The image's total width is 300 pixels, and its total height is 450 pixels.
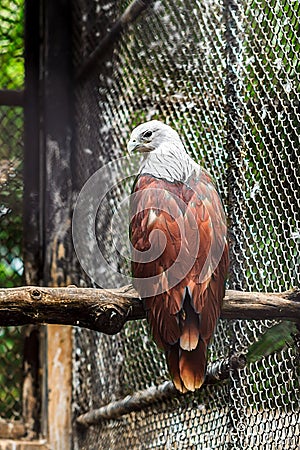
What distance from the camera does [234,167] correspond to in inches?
82.3

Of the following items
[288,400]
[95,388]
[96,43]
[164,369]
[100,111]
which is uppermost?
[96,43]

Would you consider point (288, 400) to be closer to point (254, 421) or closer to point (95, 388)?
point (254, 421)

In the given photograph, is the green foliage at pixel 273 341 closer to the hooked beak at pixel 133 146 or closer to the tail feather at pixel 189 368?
the tail feather at pixel 189 368

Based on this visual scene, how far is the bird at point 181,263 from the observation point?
1801 millimetres

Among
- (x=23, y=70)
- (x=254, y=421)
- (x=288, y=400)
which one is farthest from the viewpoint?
(x=23, y=70)

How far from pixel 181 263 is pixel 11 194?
5.59 feet

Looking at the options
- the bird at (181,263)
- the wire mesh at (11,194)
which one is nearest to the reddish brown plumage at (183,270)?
the bird at (181,263)

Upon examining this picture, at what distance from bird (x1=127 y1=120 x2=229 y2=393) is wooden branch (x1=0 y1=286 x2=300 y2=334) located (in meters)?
0.06

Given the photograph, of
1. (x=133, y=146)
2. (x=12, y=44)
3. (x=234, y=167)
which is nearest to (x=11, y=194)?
(x=12, y=44)

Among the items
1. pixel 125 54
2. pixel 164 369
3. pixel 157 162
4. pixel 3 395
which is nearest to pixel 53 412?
pixel 3 395

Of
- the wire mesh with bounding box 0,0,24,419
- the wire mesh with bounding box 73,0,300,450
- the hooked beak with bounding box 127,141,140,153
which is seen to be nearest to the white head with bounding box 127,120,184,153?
the hooked beak with bounding box 127,141,140,153

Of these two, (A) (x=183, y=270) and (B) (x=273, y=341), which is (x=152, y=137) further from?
(B) (x=273, y=341)

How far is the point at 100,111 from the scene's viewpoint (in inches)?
123

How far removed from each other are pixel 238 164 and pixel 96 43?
1.29m
